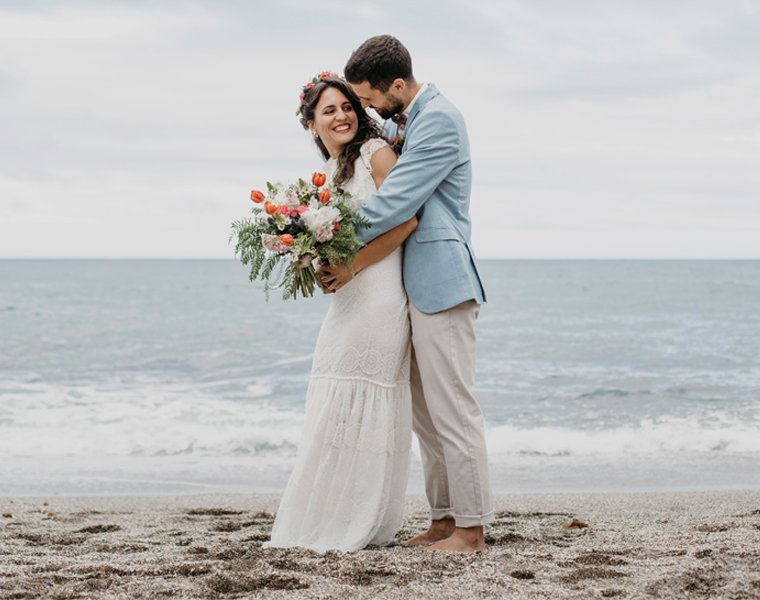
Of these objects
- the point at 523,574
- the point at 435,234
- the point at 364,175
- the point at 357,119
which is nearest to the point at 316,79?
the point at 357,119

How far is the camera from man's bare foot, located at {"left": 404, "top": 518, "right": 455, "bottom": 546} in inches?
163

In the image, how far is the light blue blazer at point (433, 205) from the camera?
3695 millimetres

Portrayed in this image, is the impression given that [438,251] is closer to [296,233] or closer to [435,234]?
[435,234]

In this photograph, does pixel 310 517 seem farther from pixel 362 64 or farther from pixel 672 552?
pixel 362 64

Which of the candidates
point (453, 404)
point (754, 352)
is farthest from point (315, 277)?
point (754, 352)

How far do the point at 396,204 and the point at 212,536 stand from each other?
1.98 m

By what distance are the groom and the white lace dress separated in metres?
0.11

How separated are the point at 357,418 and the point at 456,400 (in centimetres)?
42

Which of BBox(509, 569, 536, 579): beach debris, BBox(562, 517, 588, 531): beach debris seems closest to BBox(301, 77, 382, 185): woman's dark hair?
BBox(509, 569, 536, 579): beach debris

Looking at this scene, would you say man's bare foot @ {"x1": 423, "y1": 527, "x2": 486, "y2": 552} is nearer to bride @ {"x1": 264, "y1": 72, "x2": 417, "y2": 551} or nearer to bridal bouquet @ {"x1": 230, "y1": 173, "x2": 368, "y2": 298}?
bride @ {"x1": 264, "y1": 72, "x2": 417, "y2": 551}

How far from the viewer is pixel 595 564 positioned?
3.51 m

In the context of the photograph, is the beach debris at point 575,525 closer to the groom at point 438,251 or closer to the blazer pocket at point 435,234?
the groom at point 438,251

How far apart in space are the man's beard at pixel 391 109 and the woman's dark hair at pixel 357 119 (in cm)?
8

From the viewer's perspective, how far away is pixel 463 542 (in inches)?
152
